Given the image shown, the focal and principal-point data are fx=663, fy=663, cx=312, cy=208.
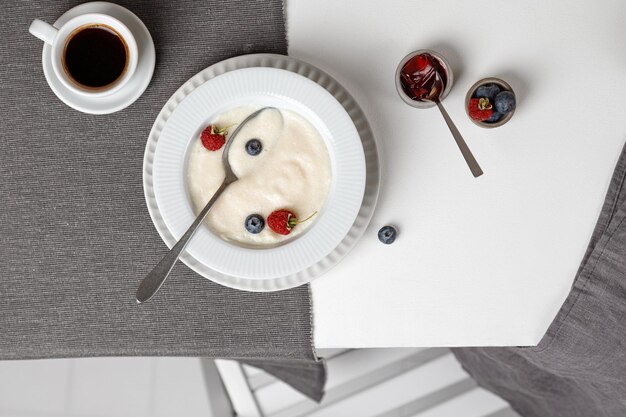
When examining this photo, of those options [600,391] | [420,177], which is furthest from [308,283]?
[600,391]

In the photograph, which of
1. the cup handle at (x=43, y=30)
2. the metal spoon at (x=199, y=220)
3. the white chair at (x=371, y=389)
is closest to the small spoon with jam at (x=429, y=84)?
the metal spoon at (x=199, y=220)

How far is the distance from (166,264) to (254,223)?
15 cm

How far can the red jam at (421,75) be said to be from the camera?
978 millimetres

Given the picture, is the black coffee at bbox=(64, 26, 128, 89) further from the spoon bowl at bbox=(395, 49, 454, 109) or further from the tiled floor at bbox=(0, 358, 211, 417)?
the tiled floor at bbox=(0, 358, 211, 417)

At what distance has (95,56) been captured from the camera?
3.26 feet

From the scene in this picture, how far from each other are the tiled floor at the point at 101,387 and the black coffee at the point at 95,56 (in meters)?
0.85

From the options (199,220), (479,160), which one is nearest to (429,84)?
(479,160)

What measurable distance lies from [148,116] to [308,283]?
37cm

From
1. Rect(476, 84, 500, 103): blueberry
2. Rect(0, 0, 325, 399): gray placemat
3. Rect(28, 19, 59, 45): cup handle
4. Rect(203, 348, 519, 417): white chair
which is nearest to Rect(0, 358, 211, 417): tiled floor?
Rect(203, 348, 519, 417): white chair

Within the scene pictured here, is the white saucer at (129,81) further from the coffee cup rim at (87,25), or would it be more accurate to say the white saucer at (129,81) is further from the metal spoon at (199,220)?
the metal spoon at (199,220)

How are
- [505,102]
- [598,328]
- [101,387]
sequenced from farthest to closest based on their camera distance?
[101,387]
[598,328]
[505,102]

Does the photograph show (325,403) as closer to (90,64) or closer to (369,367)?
(369,367)

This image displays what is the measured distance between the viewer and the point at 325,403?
1655 millimetres

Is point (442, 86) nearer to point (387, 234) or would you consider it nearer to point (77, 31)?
point (387, 234)
